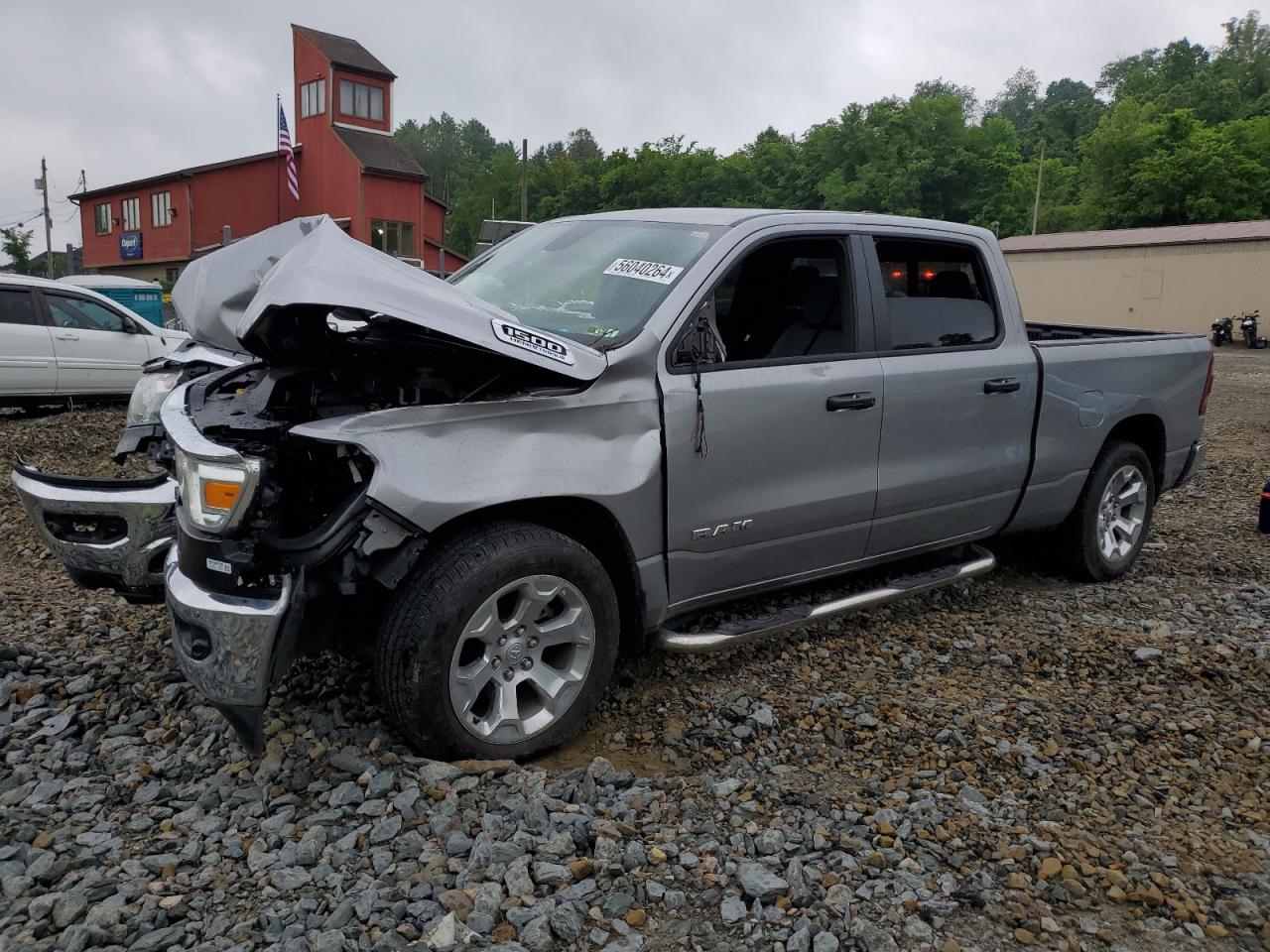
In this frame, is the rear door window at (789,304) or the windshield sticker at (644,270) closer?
the windshield sticker at (644,270)

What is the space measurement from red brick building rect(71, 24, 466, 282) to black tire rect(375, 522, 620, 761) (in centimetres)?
3220

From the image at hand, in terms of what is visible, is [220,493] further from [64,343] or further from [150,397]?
[64,343]

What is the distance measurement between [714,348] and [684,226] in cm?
60

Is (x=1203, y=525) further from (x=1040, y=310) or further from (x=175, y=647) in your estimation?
(x=1040, y=310)

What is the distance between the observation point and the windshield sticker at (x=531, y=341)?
3.04 m

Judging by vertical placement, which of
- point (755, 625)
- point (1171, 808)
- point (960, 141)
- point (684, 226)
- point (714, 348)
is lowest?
point (1171, 808)

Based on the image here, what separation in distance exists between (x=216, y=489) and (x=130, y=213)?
41.7 meters

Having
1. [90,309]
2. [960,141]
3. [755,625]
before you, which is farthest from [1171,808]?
[960,141]

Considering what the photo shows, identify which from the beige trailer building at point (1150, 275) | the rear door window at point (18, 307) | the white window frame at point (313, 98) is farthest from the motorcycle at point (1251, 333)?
the white window frame at point (313, 98)

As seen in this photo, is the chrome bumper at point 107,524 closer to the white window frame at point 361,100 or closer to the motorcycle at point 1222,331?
the motorcycle at point 1222,331

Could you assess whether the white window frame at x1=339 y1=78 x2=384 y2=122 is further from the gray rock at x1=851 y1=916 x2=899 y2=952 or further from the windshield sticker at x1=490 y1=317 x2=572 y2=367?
the gray rock at x1=851 y1=916 x2=899 y2=952

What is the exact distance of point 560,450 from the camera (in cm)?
326

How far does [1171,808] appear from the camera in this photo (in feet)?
10.3

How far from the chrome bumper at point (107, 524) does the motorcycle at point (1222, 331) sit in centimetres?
3033
